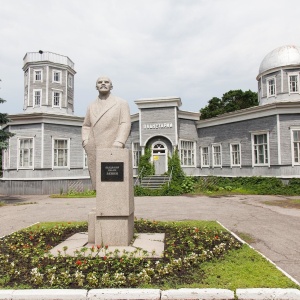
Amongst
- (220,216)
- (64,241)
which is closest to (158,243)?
(64,241)

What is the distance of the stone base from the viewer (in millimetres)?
5922

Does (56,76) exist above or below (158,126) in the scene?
above

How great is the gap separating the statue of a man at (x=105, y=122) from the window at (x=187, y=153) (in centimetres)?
1858

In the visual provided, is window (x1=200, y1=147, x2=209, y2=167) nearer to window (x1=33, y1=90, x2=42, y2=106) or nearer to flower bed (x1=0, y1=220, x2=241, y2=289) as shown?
window (x1=33, y1=90, x2=42, y2=106)

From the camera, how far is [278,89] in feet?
82.0

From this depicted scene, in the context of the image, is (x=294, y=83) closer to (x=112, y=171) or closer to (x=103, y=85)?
(x=103, y=85)

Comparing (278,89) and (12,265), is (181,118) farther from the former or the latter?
(12,265)

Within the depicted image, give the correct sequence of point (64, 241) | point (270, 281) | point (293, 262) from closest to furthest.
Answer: point (270, 281) < point (293, 262) < point (64, 241)

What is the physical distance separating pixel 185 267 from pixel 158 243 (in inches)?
58.8

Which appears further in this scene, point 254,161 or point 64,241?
point 254,161

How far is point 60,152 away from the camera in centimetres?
2417

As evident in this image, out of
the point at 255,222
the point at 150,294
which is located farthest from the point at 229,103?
the point at 150,294

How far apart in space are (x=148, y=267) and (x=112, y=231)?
5.10 ft

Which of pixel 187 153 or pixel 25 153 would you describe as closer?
pixel 25 153
